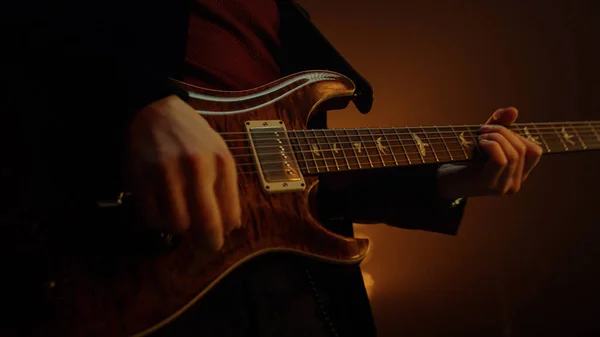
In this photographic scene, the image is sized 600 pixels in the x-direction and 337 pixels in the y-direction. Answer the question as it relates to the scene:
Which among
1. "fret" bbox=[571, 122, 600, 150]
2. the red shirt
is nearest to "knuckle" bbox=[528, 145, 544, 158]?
"fret" bbox=[571, 122, 600, 150]

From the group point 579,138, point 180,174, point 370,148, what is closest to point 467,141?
point 370,148

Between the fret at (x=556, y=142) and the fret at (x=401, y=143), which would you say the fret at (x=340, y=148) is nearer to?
the fret at (x=401, y=143)

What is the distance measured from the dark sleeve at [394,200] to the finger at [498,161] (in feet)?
0.28

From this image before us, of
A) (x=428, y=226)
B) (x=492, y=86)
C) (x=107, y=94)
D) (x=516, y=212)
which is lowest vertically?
(x=516, y=212)

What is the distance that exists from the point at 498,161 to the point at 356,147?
0.29m

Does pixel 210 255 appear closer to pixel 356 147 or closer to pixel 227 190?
pixel 227 190

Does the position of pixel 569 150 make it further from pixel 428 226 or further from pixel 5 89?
pixel 5 89

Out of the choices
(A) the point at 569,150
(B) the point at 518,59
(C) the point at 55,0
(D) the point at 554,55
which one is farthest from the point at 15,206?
(D) the point at 554,55

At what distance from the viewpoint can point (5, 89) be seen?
1.25ft

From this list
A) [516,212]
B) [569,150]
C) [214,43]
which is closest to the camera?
[214,43]

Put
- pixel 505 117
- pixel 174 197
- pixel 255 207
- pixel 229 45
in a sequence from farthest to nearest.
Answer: pixel 505 117
pixel 229 45
pixel 255 207
pixel 174 197

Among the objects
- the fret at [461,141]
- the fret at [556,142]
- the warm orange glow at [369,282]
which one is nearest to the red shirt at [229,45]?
the fret at [461,141]

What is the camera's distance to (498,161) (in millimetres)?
701

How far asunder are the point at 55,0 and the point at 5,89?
12 cm
